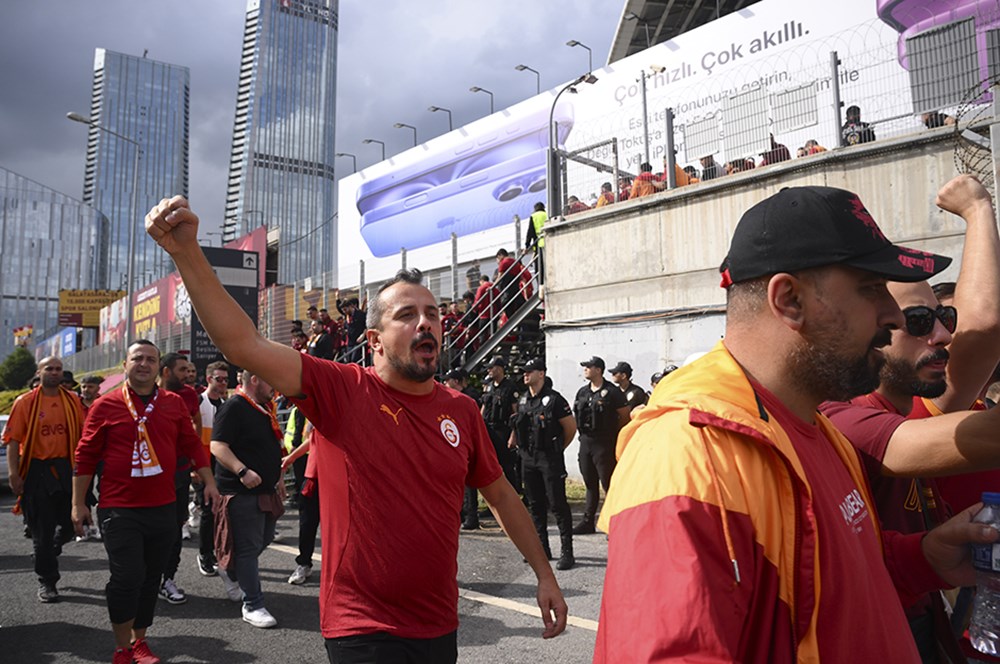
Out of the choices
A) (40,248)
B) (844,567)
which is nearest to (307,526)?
(844,567)

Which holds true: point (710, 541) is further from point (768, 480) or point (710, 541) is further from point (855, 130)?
point (855, 130)

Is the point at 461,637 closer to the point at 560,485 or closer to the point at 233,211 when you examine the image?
the point at 560,485

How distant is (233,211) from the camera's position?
98188 millimetres

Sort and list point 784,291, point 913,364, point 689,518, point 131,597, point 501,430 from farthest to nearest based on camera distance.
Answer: point 501,430
point 131,597
point 913,364
point 784,291
point 689,518

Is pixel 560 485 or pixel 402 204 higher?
pixel 402 204

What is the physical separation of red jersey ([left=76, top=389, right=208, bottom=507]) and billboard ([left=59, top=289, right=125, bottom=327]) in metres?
71.2

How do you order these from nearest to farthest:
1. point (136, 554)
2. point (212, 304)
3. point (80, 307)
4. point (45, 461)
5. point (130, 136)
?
point (212, 304) → point (136, 554) → point (45, 461) → point (80, 307) → point (130, 136)

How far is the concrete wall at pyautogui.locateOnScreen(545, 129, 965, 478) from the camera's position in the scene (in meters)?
9.14

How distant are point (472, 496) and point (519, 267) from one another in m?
6.16

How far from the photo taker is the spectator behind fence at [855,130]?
9.55 m

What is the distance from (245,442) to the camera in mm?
5926

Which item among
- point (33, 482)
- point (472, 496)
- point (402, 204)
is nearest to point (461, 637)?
point (472, 496)

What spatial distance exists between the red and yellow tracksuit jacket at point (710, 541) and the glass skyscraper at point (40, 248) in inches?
5422

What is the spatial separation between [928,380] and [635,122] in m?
20.2
